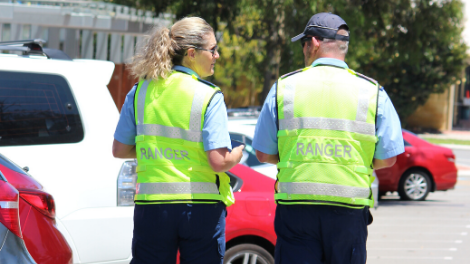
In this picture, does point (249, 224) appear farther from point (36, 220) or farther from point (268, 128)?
point (36, 220)

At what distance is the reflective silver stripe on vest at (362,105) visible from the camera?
2.94 meters

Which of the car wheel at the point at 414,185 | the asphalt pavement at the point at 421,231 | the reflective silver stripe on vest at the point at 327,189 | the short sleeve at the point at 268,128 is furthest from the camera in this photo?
the car wheel at the point at 414,185

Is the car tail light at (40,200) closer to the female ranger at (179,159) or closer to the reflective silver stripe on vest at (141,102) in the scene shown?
the female ranger at (179,159)

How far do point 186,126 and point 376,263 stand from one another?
4.61 metres

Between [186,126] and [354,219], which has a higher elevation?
[186,126]

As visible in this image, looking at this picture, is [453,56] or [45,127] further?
[453,56]

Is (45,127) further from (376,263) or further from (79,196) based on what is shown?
(376,263)

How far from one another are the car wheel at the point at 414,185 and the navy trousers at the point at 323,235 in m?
9.47

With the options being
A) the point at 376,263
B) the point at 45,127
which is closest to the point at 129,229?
the point at 45,127

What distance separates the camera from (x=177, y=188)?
295 cm

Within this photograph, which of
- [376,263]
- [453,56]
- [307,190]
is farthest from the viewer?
[453,56]

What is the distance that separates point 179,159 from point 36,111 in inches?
64.6

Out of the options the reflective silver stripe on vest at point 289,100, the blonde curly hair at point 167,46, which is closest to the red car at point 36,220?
the blonde curly hair at point 167,46

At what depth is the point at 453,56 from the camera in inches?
1363
